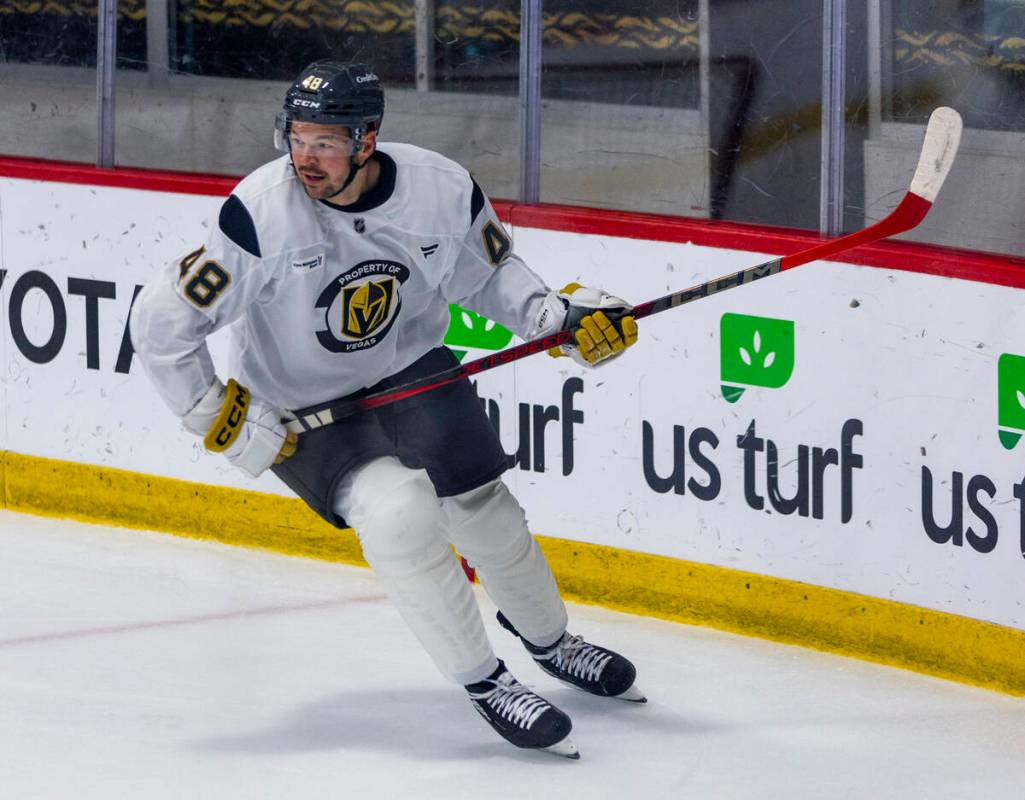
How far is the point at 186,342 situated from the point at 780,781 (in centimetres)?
107

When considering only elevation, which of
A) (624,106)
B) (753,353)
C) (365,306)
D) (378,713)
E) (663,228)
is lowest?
(378,713)

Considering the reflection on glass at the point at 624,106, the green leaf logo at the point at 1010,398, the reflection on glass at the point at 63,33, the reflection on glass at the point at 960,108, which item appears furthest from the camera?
the reflection on glass at the point at 63,33

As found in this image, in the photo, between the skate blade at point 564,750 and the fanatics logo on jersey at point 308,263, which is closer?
the fanatics logo on jersey at point 308,263

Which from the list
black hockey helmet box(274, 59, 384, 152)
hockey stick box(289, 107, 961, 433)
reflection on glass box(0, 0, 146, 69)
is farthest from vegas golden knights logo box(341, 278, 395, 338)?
reflection on glass box(0, 0, 146, 69)

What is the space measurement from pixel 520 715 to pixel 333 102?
0.94 m

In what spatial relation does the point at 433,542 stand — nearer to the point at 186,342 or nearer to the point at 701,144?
the point at 186,342

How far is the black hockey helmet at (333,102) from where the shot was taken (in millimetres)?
2729

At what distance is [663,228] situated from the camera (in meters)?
3.54

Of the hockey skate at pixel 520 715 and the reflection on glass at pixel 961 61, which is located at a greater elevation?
the reflection on glass at pixel 961 61

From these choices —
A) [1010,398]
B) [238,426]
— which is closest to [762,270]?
[1010,398]

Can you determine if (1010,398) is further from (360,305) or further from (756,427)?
(360,305)

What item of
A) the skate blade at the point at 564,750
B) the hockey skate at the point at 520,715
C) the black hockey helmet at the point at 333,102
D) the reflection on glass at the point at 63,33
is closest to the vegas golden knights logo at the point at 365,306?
the black hockey helmet at the point at 333,102

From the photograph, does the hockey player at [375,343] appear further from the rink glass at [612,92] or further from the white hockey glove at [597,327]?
the rink glass at [612,92]

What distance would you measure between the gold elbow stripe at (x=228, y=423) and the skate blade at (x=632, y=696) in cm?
81
